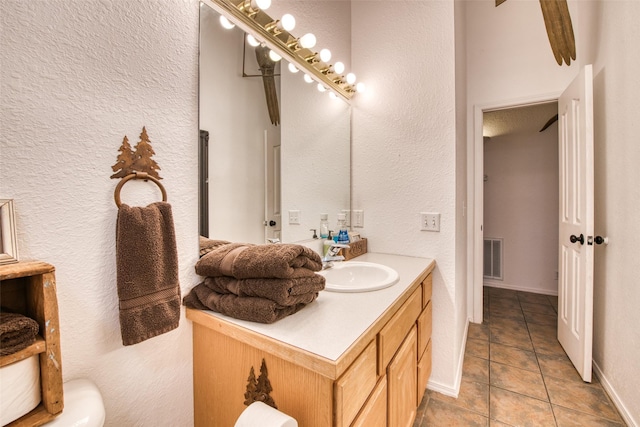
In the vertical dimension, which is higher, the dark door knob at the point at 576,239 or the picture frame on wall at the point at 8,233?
the picture frame on wall at the point at 8,233

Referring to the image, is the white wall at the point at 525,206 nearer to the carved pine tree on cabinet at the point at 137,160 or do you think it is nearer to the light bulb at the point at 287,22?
the light bulb at the point at 287,22

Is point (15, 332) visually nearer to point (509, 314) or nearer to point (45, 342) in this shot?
point (45, 342)

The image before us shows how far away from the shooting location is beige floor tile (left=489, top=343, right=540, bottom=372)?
1909 millimetres

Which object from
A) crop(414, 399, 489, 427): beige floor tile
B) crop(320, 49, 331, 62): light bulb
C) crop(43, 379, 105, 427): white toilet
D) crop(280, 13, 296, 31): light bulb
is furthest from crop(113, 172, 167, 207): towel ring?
crop(414, 399, 489, 427): beige floor tile

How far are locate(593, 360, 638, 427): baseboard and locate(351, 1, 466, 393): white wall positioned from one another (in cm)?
77

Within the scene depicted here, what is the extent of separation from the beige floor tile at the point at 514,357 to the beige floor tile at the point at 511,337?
2.8 inches

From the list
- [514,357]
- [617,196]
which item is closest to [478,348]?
[514,357]

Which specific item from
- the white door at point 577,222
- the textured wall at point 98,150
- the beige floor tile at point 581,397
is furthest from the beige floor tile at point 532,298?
the textured wall at point 98,150

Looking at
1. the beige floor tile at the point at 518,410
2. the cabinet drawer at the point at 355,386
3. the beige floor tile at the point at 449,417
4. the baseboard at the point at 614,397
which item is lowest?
the beige floor tile at the point at 449,417

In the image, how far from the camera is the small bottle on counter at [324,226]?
1702mm

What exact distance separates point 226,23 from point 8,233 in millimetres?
960

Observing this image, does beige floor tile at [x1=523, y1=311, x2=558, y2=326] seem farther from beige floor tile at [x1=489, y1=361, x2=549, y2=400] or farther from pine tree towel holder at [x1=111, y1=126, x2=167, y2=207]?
pine tree towel holder at [x1=111, y1=126, x2=167, y2=207]

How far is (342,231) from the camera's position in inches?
66.9

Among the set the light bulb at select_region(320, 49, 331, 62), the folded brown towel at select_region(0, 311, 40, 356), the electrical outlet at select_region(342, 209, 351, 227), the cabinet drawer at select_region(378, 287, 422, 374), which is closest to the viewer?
the folded brown towel at select_region(0, 311, 40, 356)
